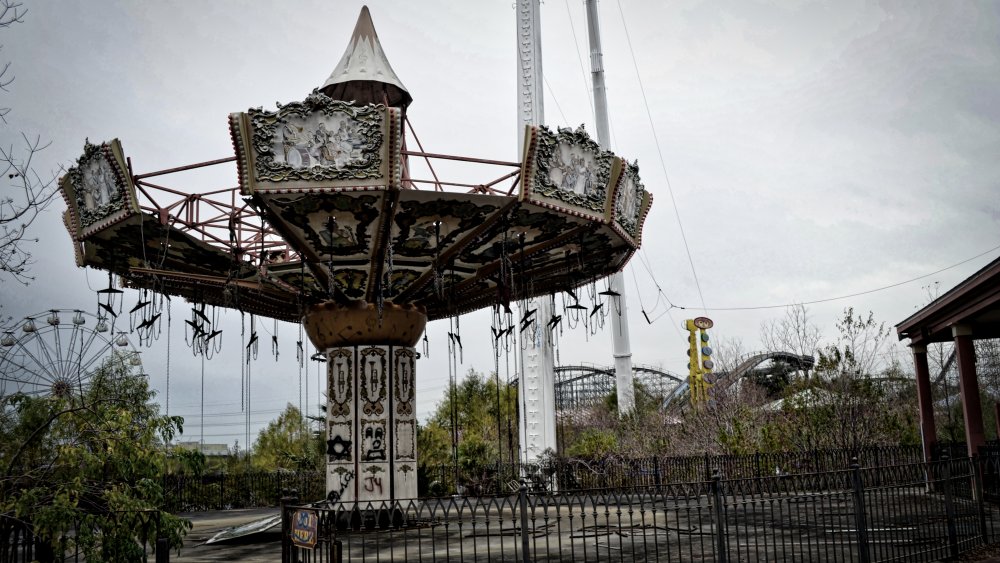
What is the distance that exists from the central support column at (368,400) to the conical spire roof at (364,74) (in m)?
4.32

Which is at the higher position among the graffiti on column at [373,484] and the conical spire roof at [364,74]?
the conical spire roof at [364,74]

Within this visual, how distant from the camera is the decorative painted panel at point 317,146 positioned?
10.7 meters

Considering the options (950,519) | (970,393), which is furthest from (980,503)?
(970,393)

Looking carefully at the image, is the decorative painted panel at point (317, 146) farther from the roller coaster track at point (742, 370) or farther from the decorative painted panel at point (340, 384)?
the roller coaster track at point (742, 370)

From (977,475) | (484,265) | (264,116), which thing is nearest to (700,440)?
(484,265)

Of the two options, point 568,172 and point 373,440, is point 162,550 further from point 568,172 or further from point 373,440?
point 373,440

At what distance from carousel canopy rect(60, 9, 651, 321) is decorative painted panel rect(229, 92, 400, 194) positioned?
14mm

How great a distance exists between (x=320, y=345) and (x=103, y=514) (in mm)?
8578

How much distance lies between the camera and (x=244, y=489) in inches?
984

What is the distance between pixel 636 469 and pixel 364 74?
14970 millimetres

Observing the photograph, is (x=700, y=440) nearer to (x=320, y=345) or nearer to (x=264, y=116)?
(x=320, y=345)

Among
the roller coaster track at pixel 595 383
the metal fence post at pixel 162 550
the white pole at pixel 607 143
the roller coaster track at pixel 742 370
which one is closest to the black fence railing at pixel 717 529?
the metal fence post at pixel 162 550

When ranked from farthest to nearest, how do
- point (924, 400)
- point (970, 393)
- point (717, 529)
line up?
point (924, 400), point (970, 393), point (717, 529)

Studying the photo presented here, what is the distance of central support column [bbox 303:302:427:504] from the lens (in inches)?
606
